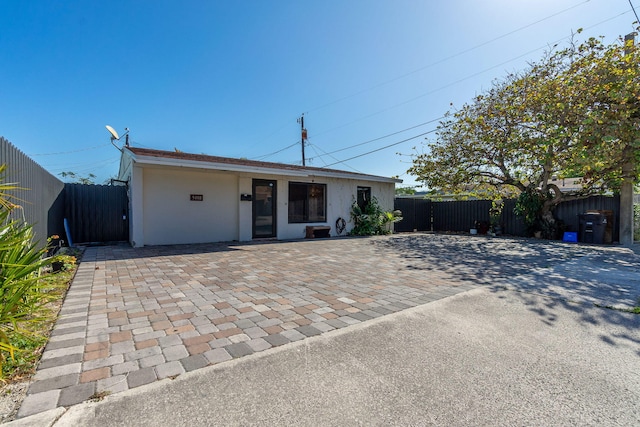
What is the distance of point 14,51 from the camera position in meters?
8.20

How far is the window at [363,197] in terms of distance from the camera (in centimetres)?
1207

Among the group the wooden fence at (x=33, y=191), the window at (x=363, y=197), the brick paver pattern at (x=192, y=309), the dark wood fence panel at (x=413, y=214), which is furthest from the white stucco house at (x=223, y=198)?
the dark wood fence panel at (x=413, y=214)

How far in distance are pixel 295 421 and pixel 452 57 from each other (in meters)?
14.1

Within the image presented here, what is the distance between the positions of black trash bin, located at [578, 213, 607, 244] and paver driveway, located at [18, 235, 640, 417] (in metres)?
3.05

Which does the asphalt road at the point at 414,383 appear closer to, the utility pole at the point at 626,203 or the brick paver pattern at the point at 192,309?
the brick paver pattern at the point at 192,309

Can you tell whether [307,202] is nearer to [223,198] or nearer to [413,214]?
[223,198]

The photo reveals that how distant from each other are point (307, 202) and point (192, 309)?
7.64 meters

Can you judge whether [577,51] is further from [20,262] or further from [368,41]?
[20,262]

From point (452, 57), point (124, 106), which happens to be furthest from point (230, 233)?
point (452, 57)

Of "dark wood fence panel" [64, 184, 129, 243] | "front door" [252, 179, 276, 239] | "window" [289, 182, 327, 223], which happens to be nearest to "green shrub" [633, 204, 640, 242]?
"window" [289, 182, 327, 223]

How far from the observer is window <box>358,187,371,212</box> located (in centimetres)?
1207

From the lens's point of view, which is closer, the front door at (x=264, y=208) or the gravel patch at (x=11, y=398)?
the gravel patch at (x=11, y=398)

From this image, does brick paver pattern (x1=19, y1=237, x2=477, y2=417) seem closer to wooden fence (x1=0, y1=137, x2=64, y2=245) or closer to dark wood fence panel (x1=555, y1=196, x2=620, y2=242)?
wooden fence (x1=0, y1=137, x2=64, y2=245)

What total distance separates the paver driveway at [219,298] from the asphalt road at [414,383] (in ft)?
0.78
